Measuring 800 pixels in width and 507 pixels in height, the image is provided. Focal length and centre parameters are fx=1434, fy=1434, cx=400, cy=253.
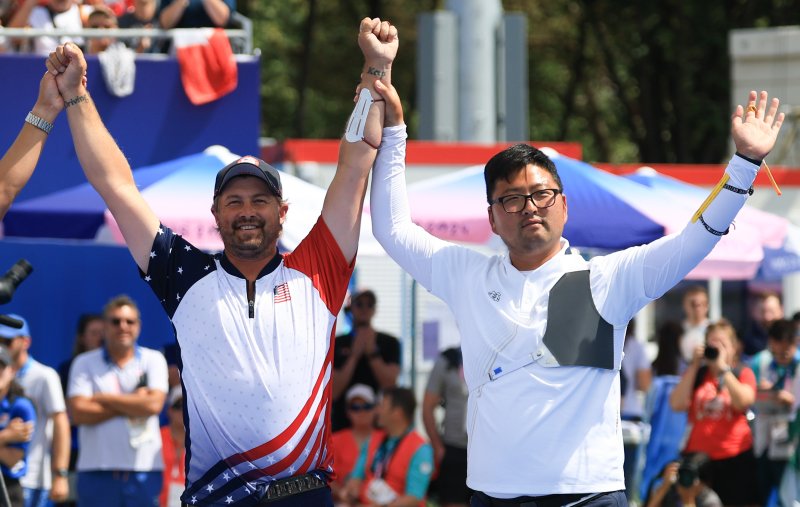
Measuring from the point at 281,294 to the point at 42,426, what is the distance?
14.8 feet

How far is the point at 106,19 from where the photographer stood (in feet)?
34.8

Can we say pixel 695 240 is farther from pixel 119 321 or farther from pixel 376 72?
pixel 119 321

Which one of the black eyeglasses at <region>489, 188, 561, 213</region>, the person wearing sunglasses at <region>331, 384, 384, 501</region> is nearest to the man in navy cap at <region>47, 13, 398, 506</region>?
the black eyeglasses at <region>489, 188, 561, 213</region>

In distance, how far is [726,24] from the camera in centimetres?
2509

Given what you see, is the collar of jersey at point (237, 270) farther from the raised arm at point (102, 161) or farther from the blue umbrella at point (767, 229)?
the blue umbrella at point (767, 229)

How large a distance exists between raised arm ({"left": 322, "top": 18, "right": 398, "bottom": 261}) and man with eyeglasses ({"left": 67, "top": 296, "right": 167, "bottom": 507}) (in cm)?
420

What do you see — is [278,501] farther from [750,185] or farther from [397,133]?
[750,185]

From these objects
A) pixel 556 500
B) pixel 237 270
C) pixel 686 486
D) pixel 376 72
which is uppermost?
pixel 376 72

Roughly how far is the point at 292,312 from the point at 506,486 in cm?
90

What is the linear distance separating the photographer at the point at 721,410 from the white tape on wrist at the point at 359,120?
5385 mm

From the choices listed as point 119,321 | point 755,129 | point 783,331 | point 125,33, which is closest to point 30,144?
point 755,129

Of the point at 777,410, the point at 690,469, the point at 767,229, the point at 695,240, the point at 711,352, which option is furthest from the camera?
the point at 777,410

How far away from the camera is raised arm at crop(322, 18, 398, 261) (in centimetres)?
486

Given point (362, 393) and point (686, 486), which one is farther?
point (362, 393)
